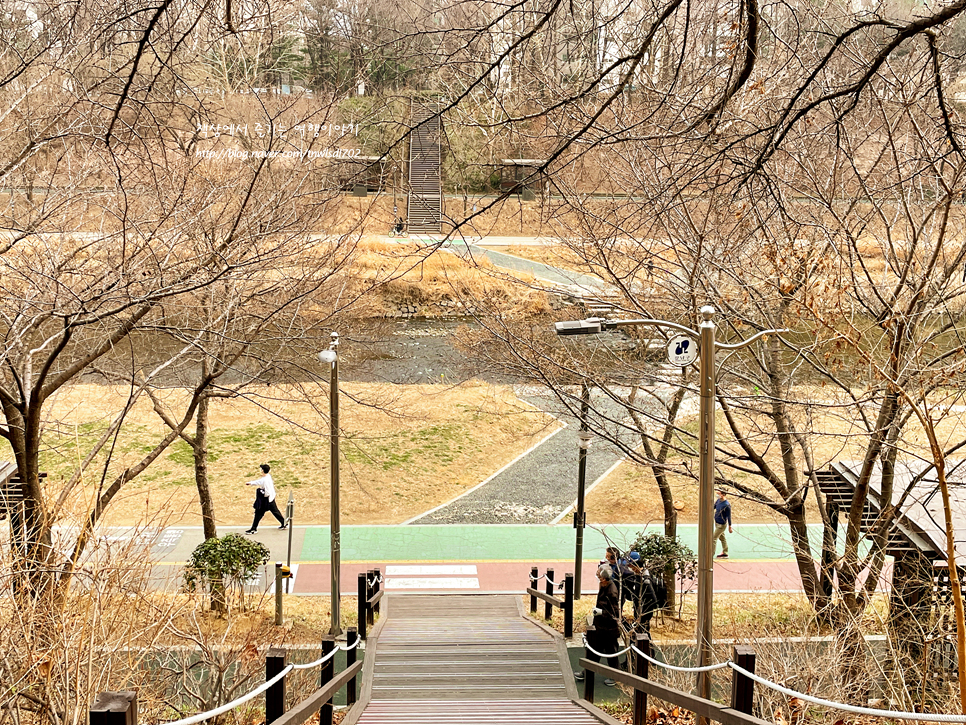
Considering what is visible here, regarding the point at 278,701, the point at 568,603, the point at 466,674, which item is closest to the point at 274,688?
the point at 278,701

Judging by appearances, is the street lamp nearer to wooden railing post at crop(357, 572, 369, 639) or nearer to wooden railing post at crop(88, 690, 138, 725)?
wooden railing post at crop(88, 690, 138, 725)

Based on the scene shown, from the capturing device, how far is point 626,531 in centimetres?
1919

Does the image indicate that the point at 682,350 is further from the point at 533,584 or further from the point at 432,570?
the point at 432,570

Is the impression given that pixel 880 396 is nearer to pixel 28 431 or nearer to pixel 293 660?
pixel 293 660

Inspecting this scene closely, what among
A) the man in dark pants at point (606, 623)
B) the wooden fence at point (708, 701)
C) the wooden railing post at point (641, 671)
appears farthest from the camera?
the man in dark pants at point (606, 623)

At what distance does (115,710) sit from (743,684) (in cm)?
329

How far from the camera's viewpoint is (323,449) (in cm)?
2406

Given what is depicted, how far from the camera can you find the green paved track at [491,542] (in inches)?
712

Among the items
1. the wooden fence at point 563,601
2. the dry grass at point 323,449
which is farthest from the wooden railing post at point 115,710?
the dry grass at point 323,449

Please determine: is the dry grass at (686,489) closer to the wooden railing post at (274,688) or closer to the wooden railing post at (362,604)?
the wooden railing post at (362,604)

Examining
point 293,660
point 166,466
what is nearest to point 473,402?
point 166,466

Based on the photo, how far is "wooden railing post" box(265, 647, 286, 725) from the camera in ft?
18.2

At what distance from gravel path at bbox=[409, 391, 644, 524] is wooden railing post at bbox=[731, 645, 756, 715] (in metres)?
13.5

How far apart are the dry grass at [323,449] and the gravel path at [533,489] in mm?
476
